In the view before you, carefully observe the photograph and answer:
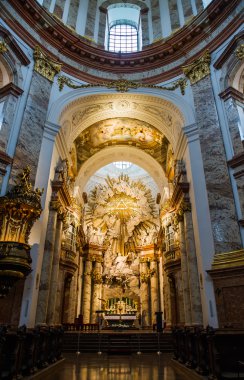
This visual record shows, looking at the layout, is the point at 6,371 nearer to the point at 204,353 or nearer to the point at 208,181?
the point at 204,353

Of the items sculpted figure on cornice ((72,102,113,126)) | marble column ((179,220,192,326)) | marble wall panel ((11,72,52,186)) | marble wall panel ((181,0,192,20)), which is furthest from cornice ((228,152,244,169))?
marble wall panel ((181,0,192,20))

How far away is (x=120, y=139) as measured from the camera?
57.5 feet

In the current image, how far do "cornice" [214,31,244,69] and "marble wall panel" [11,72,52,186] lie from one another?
6.98 m

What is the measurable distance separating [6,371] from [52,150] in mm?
7525

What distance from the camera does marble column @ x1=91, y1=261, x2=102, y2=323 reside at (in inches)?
715

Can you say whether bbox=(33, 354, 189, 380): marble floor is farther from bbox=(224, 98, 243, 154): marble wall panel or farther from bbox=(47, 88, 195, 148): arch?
bbox=(47, 88, 195, 148): arch

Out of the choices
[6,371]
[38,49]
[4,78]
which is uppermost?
[38,49]

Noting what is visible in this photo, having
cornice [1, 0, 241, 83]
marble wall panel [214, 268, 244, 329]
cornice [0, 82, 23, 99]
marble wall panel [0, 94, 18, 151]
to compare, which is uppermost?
cornice [1, 0, 241, 83]

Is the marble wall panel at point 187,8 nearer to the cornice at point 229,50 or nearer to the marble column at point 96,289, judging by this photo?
the cornice at point 229,50

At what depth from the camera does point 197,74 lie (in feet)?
39.2

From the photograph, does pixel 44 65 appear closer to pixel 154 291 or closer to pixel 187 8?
pixel 187 8

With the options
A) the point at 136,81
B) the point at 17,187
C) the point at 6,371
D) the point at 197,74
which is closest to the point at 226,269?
the point at 6,371

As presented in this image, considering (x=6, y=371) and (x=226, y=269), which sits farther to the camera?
(x=226, y=269)

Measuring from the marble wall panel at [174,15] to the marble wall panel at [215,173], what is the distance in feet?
15.8
